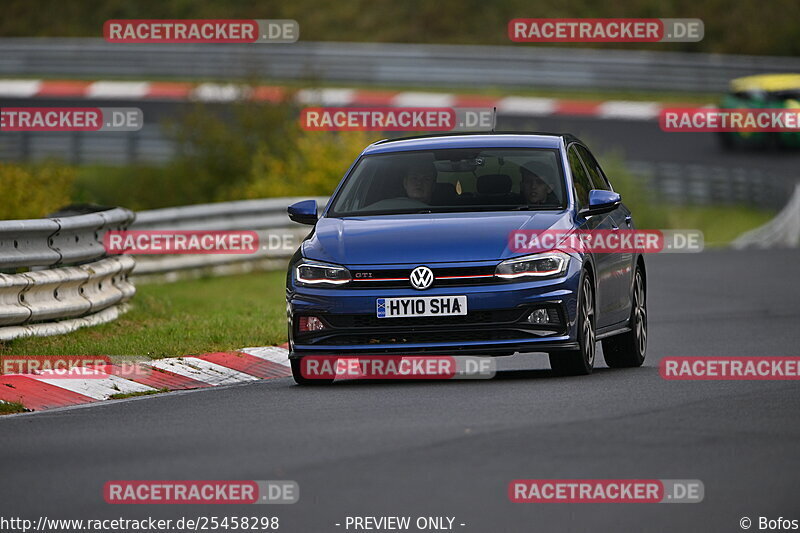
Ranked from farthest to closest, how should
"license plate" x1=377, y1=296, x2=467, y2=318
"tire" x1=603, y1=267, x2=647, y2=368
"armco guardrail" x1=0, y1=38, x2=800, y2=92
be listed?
"armco guardrail" x1=0, y1=38, x2=800, y2=92 → "tire" x1=603, y1=267, x2=647, y2=368 → "license plate" x1=377, y1=296, x2=467, y2=318

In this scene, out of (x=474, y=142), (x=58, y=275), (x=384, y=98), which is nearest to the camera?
(x=474, y=142)

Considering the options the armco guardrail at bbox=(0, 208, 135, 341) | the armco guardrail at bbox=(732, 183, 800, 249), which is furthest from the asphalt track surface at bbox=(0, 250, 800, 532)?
the armco guardrail at bbox=(732, 183, 800, 249)

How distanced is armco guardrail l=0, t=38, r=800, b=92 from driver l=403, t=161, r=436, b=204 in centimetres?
3220

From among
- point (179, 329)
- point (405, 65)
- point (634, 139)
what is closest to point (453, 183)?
point (179, 329)

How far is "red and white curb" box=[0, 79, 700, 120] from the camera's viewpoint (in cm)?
4175

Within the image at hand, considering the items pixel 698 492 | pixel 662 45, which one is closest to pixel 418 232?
pixel 698 492

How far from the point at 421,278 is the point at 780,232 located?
68.2ft

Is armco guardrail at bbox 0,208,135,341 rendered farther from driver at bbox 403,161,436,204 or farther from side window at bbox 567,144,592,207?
side window at bbox 567,144,592,207

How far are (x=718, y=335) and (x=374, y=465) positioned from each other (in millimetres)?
8149

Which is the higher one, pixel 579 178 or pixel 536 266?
pixel 579 178

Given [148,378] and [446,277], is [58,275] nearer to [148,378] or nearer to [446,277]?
[148,378]

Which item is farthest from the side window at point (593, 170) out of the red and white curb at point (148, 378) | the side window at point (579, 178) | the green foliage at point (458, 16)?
the green foliage at point (458, 16)

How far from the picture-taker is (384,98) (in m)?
42.0

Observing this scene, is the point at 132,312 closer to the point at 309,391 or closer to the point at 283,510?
the point at 309,391
